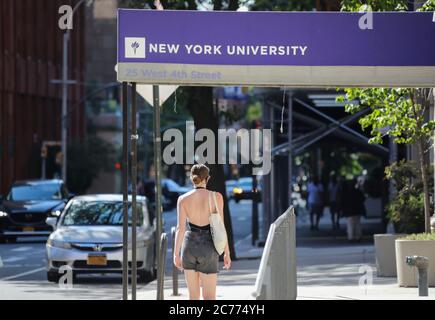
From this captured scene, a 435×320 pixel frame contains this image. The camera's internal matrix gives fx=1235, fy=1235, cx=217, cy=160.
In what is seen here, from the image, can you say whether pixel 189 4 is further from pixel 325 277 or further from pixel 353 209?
pixel 353 209

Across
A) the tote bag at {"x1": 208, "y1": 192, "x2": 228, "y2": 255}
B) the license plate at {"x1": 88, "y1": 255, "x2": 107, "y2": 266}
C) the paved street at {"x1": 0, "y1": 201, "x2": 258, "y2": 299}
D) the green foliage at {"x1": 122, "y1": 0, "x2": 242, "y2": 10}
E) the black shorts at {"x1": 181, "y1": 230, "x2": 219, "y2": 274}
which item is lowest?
the paved street at {"x1": 0, "y1": 201, "x2": 258, "y2": 299}

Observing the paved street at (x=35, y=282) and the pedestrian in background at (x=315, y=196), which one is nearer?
the paved street at (x=35, y=282)

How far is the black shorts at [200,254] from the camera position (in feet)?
41.2

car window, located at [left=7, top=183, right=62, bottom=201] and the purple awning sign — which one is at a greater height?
the purple awning sign

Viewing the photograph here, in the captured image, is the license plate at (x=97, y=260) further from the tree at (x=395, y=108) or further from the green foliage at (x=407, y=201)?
the green foliage at (x=407, y=201)

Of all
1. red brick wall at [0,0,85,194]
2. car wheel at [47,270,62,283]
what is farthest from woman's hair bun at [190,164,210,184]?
red brick wall at [0,0,85,194]

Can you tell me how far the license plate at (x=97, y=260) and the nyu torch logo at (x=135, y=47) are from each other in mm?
7417

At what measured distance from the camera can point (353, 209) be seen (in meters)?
33.7

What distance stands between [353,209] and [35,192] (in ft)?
31.6

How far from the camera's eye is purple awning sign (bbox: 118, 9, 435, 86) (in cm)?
1407

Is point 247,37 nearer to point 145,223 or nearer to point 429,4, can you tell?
point 429,4

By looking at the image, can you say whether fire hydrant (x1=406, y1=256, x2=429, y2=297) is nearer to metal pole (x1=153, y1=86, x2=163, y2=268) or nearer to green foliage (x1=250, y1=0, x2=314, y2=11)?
metal pole (x1=153, y1=86, x2=163, y2=268)

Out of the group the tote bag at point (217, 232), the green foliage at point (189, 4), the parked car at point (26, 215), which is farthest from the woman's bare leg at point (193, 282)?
the parked car at point (26, 215)

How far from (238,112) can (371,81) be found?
16.5 meters
